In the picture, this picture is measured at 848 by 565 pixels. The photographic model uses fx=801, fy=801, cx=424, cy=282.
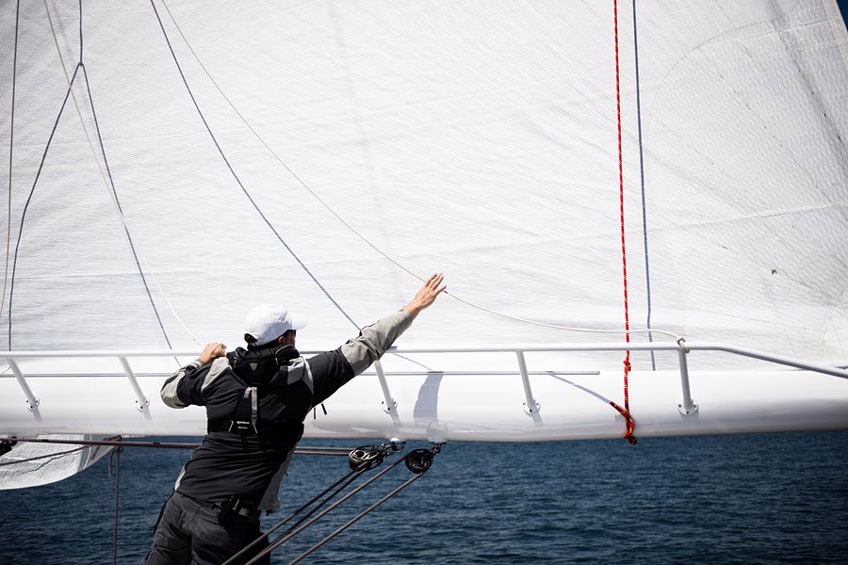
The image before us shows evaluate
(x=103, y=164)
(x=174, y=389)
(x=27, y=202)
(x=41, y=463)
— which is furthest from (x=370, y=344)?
(x=41, y=463)

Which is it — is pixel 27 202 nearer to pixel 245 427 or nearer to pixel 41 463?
pixel 41 463

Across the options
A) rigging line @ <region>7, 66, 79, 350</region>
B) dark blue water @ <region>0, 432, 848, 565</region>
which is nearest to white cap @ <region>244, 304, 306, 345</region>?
rigging line @ <region>7, 66, 79, 350</region>

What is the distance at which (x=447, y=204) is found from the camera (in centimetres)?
451

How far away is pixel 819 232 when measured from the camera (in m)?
3.87

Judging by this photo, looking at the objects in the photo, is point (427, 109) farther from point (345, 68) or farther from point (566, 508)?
point (566, 508)

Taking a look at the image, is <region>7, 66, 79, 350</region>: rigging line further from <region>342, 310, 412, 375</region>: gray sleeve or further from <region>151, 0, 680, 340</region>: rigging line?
<region>342, 310, 412, 375</region>: gray sleeve

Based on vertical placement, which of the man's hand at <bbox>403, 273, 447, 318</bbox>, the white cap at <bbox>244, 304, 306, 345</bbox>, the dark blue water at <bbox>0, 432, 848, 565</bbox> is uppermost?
the man's hand at <bbox>403, 273, 447, 318</bbox>

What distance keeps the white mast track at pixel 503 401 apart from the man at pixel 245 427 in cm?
46

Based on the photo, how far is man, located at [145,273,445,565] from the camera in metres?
3.29

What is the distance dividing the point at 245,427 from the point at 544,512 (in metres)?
21.2

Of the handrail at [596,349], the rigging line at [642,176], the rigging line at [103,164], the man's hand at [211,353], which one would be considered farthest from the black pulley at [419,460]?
the rigging line at [103,164]

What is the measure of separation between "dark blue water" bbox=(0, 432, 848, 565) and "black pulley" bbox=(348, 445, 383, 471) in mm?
12324

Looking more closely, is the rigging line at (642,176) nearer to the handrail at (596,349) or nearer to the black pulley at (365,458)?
the handrail at (596,349)

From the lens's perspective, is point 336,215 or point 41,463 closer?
point 336,215
